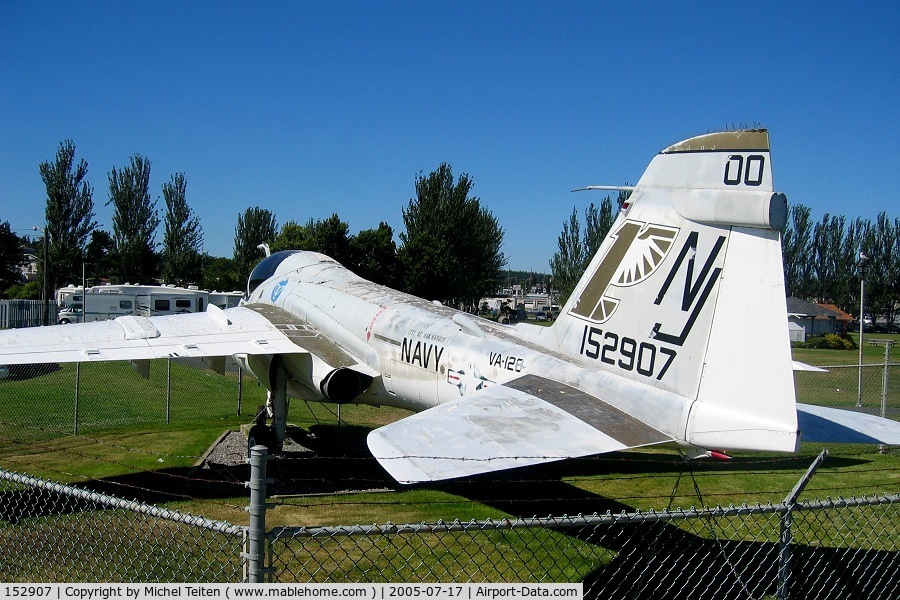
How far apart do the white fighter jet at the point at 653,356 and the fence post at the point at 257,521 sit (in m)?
1.71

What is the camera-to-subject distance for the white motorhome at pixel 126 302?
37219 millimetres

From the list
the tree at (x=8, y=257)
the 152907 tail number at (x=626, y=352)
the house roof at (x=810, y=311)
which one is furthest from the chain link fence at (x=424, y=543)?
the house roof at (x=810, y=311)

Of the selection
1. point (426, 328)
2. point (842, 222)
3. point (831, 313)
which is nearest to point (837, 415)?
point (426, 328)

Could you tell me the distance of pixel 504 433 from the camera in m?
5.89

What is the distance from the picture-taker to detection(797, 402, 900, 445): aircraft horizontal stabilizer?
23.1 ft

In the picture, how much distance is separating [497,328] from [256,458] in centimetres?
700

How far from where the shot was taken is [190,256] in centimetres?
5988

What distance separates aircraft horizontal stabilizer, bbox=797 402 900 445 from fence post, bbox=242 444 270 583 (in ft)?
19.0

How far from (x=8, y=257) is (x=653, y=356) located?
2739 inches

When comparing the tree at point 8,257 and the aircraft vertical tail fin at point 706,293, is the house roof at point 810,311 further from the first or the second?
the tree at point 8,257

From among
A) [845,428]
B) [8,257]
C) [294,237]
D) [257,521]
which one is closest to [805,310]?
[294,237]

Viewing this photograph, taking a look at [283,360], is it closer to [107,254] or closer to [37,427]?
[37,427]

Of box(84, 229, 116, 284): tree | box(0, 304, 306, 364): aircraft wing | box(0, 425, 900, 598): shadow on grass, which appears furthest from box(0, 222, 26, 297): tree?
box(0, 425, 900, 598): shadow on grass

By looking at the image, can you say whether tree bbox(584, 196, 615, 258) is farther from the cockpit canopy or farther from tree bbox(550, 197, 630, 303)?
the cockpit canopy
